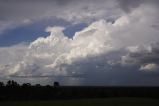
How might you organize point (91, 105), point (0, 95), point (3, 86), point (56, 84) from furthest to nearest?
point (56, 84), point (3, 86), point (0, 95), point (91, 105)

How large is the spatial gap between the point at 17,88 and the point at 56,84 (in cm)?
2352

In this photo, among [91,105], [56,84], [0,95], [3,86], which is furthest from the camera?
[56,84]

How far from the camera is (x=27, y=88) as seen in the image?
161m

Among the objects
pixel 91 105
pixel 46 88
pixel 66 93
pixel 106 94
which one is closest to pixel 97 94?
pixel 106 94

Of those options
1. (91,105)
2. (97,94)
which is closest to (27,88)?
(97,94)

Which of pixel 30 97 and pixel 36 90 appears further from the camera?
pixel 36 90

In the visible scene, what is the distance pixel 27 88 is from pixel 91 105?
7375 centimetres

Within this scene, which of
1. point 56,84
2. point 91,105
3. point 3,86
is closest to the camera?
point 91,105

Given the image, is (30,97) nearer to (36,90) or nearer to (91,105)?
(36,90)

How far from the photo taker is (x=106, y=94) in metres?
163

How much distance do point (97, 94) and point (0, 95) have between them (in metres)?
48.0

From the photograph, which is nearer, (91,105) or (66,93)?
(91,105)

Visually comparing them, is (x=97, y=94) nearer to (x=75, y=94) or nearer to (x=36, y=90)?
(x=75, y=94)

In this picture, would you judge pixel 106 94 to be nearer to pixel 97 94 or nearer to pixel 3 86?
pixel 97 94
